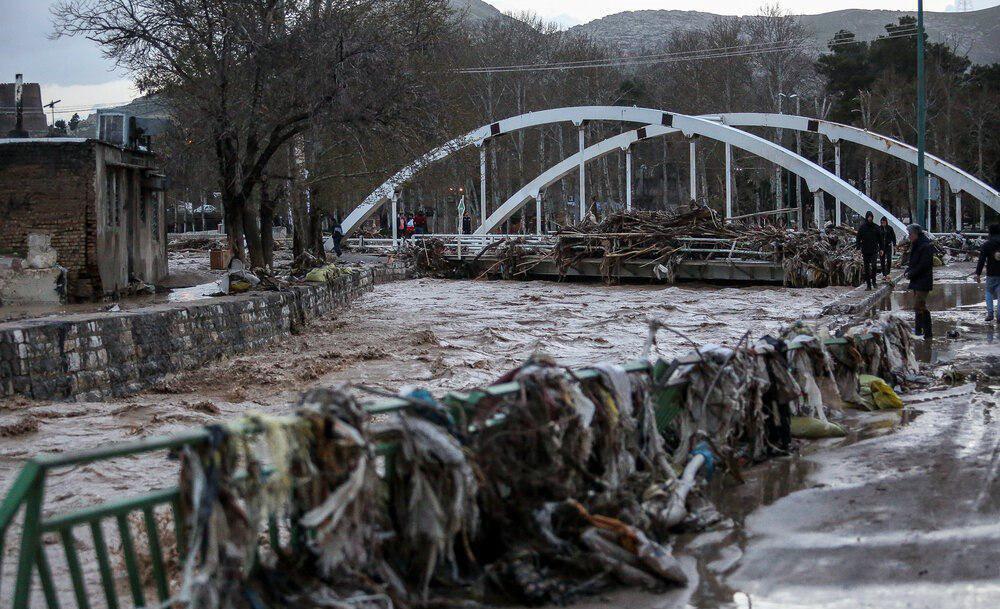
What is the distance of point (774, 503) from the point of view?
6.37 metres

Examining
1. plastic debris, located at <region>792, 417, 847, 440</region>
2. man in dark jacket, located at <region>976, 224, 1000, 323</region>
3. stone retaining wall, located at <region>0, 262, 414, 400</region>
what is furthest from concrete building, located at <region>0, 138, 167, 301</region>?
man in dark jacket, located at <region>976, 224, 1000, 323</region>

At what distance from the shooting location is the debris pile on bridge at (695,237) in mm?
30094

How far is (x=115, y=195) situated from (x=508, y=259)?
64.0 ft

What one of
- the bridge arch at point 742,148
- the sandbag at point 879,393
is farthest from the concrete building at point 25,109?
the bridge arch at point 742,148

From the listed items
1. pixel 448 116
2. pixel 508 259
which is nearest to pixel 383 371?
pixel 448 116

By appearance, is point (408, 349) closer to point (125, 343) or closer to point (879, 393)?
point (125, 343)

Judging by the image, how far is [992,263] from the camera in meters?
Result: 15.0

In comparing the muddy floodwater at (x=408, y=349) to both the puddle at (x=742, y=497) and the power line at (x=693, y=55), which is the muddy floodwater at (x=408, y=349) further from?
the power line at (x=693, y=55)

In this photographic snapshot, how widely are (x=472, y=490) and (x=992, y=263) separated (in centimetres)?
1276

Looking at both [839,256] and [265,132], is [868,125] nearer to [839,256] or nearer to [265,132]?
[839,256]

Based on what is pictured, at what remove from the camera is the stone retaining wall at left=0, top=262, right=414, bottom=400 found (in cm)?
1081

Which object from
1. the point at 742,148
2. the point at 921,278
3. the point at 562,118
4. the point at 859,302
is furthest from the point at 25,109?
the point at 742,148

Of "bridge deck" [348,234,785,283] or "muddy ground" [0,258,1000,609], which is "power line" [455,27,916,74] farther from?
"muddy ground" [0,258,1000,609]

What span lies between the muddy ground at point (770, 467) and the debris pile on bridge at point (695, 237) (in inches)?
396
